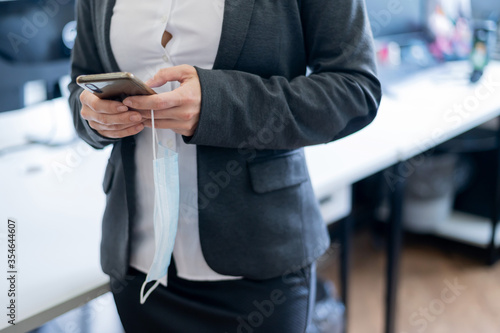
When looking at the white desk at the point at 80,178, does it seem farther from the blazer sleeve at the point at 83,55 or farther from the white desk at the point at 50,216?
the blazer sleeve at the point at 83,55

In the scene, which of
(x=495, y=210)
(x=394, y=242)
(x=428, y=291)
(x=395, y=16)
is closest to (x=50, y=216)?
(x=394, y=242)

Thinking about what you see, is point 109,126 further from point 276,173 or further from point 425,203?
point 425,203

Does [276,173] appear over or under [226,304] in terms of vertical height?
over

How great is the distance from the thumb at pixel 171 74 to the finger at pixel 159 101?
0.03m

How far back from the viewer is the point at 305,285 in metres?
0.90

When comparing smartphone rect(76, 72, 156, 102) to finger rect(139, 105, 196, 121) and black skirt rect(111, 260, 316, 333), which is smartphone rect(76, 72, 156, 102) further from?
black skirt rect(111, 260, 316, 333)

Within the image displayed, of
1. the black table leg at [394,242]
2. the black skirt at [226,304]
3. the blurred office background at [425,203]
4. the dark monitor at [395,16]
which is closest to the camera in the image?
the black skirt at [226,304]

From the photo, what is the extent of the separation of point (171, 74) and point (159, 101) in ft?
0.18

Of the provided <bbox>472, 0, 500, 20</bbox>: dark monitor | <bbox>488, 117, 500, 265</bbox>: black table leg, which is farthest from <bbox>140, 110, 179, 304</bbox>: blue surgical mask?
<bbox>472, 0, 500, 20</bbox>: dark monitor

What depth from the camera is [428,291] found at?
222 centimetres

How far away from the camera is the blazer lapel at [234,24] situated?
2.55ft

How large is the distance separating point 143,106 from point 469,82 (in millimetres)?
1892

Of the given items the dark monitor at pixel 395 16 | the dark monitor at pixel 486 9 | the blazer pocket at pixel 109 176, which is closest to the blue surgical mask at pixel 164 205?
the blazer pocket at pixel 109 176

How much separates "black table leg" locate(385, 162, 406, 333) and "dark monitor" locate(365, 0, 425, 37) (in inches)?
32.8
